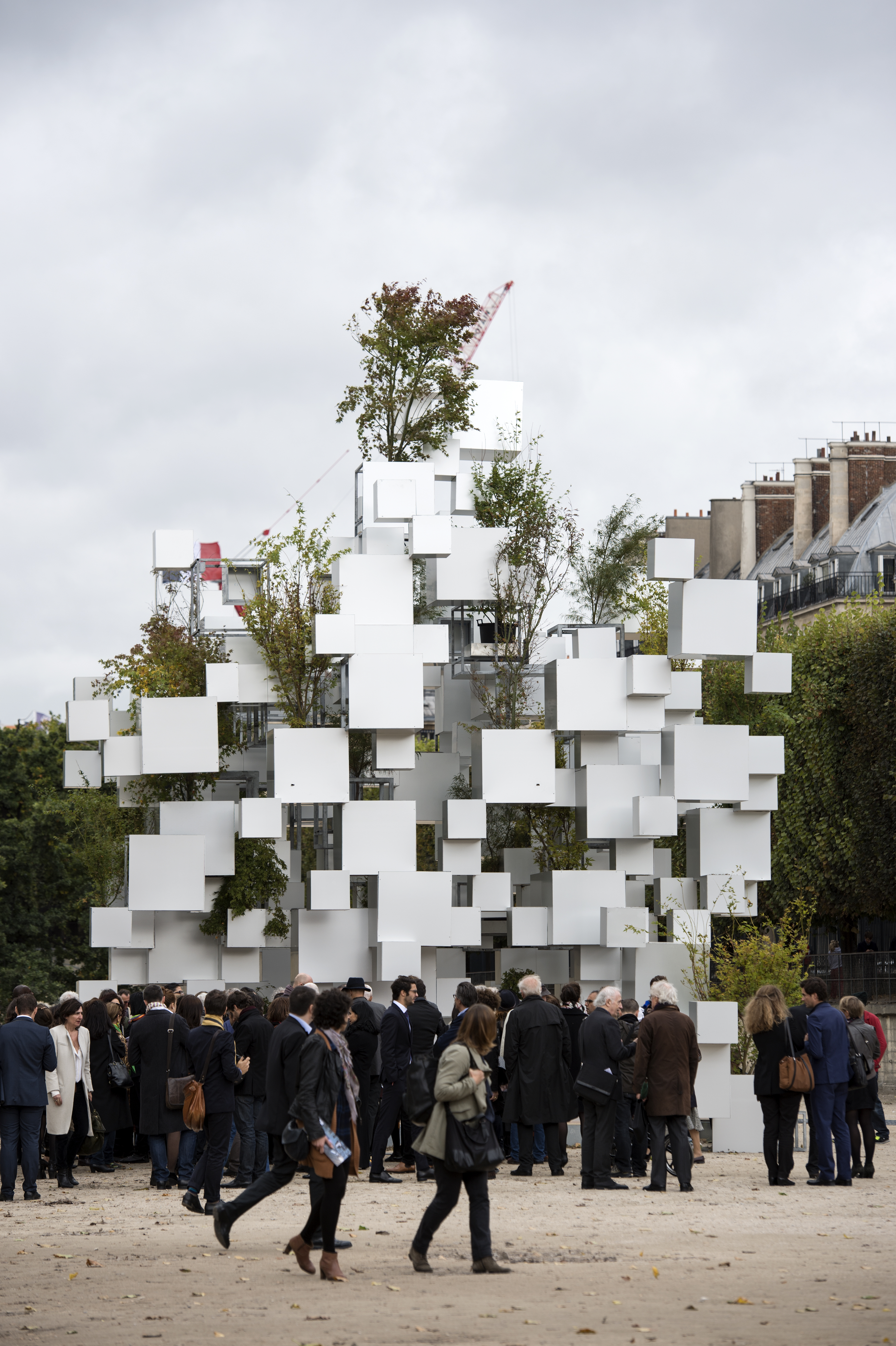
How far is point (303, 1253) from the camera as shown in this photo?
907 cm

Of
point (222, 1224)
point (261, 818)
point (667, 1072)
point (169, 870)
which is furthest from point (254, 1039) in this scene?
point (169, 870)

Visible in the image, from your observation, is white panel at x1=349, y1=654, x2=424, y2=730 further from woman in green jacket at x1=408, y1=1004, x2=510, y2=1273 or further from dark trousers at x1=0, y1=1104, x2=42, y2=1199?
woman in green jacket at x1=408, y1=1004, x2=510, y2=1273

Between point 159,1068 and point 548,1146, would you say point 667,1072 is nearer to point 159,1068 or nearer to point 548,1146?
point 548,1146

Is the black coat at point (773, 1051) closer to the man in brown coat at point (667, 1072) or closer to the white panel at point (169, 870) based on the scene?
the man in brown coat at point (667, 1072)

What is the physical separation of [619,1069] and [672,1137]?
2.18ft

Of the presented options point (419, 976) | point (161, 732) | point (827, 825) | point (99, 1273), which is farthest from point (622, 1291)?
point (827, 825)

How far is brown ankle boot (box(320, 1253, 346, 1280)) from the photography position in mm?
8844

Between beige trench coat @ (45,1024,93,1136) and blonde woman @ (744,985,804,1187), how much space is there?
545 cm

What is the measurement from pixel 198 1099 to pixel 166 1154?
2472mm

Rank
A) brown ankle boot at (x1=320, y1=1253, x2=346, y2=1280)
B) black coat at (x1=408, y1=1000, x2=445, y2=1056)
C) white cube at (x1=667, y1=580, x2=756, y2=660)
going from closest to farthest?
brown ankle boot at (x1=320, y1=1253, x2=346, y2=1280) → black coat at (x1=408, y1=1000, x2=445, y2=1056) → white cube at (x1=667, y1=580, x2=756, y2=660)

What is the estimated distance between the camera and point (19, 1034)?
12.5 meters

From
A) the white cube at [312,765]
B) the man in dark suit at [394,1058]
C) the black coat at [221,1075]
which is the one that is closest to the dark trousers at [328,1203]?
the black coat at [221,1075]

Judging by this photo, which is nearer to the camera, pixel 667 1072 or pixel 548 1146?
pixel 667 1072

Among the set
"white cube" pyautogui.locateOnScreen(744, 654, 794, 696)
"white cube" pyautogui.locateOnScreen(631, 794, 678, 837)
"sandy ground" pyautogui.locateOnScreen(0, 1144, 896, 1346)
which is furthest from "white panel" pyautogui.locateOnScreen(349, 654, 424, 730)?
"sandy ground" pyautogui.locateOnScreen(0, 1144, 896, 1346)
